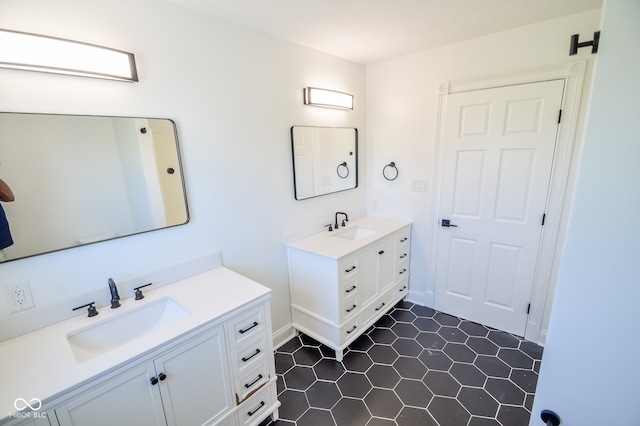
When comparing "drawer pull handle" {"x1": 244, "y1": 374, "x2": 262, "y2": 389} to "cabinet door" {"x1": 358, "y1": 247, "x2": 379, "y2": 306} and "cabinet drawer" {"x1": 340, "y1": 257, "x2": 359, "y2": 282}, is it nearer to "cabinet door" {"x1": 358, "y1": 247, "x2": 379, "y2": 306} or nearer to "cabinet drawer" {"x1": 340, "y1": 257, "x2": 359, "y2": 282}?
"cabinet drawer" {"x1": 340, "y1": 257, "x2": 359, "y2": 282}

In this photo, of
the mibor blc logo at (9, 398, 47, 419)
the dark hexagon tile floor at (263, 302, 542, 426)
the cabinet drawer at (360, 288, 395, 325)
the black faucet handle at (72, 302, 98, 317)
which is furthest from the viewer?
the cabinet drawer at (360, 288, 395, 325)

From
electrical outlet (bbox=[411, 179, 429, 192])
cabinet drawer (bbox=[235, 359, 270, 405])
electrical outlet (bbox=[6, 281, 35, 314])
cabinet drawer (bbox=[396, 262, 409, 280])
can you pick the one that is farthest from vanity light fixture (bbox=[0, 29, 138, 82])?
cabinet drawer (bbox=[396, 262, 409, 280])

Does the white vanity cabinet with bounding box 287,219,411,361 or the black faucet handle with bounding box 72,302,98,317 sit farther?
the white vanity cabinet with bounding box 287,219,411,361

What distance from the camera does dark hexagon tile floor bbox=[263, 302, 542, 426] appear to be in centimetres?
175

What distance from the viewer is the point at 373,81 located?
2895 millimetres

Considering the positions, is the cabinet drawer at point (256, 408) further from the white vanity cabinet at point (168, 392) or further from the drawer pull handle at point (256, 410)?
the white vanity cabinet at point (168, 392)

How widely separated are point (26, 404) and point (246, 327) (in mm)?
837

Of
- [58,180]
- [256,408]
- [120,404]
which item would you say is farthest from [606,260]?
[58,180]

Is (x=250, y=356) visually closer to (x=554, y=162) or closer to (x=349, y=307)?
(x=349, y=307)

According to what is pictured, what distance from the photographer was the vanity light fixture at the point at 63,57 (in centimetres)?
114

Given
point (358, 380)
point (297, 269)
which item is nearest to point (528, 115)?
point (297, 269)

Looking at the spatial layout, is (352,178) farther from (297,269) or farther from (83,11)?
(83,11)

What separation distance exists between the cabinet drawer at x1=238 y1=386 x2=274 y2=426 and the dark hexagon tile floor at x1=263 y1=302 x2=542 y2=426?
126 mm

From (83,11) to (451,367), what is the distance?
3120 millimetres
